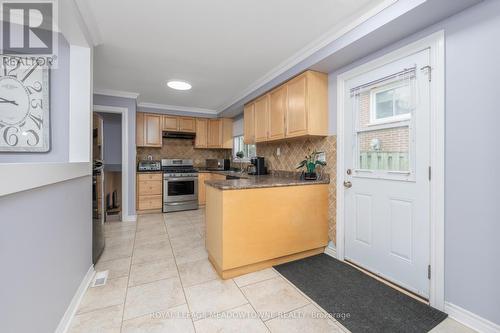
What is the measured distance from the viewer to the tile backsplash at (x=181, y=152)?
5140 millimetres

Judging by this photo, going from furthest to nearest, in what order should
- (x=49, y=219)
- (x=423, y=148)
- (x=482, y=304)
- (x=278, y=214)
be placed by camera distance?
1. (x=278, y=214)
2. (x=423, y=148)
3. (x=482, y=304)
4. (x=49, y=219)

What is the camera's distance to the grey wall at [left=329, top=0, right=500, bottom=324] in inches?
54.2

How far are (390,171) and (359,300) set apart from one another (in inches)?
45.2

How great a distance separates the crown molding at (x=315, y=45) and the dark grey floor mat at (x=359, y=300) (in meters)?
2.33

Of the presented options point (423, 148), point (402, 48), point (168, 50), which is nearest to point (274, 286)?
point (423, 148)

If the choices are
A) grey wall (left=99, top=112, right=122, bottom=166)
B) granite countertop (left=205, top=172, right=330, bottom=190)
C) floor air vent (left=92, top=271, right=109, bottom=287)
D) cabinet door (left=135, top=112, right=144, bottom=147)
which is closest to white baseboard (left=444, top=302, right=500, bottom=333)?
granite countertop (left=205, top=172, right=330, bottom=190)

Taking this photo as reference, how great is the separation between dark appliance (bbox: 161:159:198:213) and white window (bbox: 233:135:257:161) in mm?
1180

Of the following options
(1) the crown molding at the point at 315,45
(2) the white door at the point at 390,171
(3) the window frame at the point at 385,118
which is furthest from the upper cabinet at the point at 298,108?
(3) the window frame at the point at 385,118

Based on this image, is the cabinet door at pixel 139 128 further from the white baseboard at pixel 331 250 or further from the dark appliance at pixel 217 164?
the white baseboard at pixel 331 250

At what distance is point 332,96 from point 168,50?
2.00 meters

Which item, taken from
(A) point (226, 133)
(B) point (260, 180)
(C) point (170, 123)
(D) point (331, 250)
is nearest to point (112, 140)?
(C) point (170, 123)

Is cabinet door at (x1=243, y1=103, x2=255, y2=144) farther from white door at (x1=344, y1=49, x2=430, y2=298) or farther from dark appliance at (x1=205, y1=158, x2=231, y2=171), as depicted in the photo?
dark appliance at (x1=205, y1=158, x2=231, y2=171)

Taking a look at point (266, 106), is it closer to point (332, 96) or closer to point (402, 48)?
point (332, 96)

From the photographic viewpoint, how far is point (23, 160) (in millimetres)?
1828
